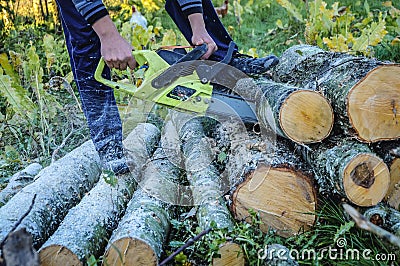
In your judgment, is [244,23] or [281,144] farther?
[244,23]

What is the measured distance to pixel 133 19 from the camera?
21.0 feet

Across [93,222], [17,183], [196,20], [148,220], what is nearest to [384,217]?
[148,220]

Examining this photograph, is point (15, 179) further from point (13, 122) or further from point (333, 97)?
point (333, 97)

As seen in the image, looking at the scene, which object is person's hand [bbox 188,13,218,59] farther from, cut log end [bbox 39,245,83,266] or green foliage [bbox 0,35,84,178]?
cut log end [bbox 39,245,83,266]

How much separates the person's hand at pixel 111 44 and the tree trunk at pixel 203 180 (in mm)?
727

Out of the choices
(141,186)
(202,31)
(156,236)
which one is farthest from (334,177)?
(202,31)

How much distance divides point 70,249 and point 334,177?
52.5 inches

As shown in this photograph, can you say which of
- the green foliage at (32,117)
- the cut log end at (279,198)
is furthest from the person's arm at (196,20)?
the green foliage at (32,117)

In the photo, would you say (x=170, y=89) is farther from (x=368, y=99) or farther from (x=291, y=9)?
(x=291, y=9)

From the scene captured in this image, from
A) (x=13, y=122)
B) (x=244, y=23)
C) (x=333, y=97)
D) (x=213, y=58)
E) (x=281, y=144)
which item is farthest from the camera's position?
(x=244, y=23)

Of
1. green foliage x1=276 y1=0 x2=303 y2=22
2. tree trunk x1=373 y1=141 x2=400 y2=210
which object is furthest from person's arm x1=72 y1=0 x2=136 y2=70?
green foliage x1=276 y1=0 x2=303 y2=22

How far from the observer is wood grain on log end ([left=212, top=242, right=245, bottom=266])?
203 cm

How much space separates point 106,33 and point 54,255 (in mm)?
1315

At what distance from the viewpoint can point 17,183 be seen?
3.21 meters
